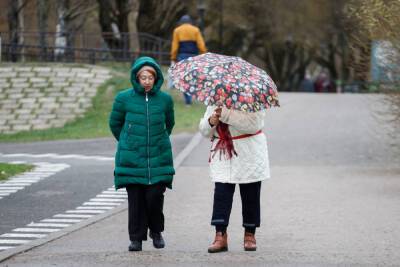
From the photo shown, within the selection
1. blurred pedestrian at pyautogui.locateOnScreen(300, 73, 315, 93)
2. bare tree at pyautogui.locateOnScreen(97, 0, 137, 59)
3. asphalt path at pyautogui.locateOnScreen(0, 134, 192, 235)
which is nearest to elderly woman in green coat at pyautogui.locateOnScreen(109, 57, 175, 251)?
asphalt path at pyautogui.locateOnScreen(0, 134, 192, 235)

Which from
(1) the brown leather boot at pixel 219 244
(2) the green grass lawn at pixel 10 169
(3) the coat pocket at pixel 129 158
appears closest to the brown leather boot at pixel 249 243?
(1) the brown leather boot at pixel 219 244

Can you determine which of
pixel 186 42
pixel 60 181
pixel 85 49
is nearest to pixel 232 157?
pixel 60 181

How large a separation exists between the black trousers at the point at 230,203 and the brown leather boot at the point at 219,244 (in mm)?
99

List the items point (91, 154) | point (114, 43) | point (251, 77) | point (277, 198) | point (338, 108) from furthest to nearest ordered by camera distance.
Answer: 1. point (114, 43)
2. point (338, 108)
3. point (91, 154)
4. point (277, 198)
5. point (251, 77)

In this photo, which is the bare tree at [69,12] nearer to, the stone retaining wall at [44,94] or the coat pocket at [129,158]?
the stone retaining wall at [44,94]

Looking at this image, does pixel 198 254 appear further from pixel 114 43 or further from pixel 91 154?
pixel 114 43

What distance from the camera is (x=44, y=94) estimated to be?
28.0 m

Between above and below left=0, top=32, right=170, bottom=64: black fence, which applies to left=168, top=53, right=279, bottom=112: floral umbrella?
above

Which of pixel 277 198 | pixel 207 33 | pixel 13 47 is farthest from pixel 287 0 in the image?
pixel 277 198

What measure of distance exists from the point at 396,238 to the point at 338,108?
62.3 feet

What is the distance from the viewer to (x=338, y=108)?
2956cm

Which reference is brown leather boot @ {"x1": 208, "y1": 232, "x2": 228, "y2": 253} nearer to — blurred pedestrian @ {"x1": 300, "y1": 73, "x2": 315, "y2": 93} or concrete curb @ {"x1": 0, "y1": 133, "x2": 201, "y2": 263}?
concrete curb @ {"x1": 0, "y1": 133, "x2": 201, "y2": 263}

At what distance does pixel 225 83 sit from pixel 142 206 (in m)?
1.33

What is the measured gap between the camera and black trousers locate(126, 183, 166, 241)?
1001 cm
